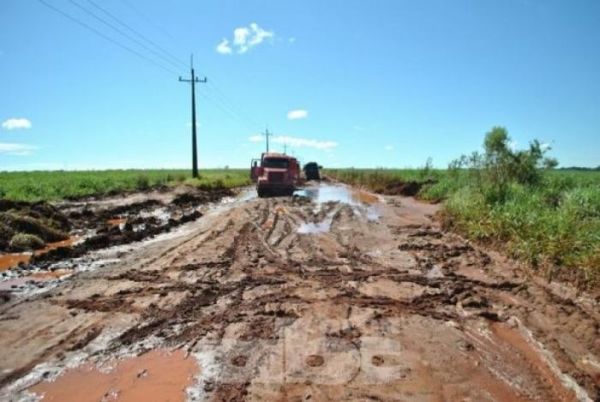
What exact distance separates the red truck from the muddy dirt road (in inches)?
739

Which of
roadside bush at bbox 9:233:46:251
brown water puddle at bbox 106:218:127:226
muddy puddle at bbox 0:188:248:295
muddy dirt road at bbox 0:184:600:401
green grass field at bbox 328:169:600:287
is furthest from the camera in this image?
brown water puddle at bbox 106:218:127:226

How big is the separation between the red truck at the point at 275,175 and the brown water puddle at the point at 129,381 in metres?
23.8

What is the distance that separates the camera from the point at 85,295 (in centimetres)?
738

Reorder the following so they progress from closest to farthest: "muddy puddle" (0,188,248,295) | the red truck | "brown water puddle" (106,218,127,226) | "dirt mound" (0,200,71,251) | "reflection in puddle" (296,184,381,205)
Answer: "muddy puddle" (0,188,248,295) → "dirt mound" (0,200,71,251) → "brown water puddle" (106,218,127,226) → "reflection in puddle" (296,184,381,205) → the red truck

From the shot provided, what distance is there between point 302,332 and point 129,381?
6.50ft

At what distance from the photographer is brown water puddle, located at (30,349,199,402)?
4246 millimetres

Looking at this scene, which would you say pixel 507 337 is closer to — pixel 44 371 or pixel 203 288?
pixel 203 288

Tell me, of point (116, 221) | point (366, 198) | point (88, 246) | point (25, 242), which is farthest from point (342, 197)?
point (25, 242)

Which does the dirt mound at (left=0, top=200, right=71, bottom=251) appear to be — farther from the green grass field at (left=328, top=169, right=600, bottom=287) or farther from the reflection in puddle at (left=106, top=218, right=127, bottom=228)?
Result: the green grass field at (left=328, top=169, right=600, bottom=287)

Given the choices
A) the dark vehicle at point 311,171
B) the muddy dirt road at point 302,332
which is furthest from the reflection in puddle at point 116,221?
the dark vehicle at point 311,171

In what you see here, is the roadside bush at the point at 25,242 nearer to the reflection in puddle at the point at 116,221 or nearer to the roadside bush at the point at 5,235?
the roadside bush at the point at 5,235

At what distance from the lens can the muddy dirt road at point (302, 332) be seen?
4391 millimetres

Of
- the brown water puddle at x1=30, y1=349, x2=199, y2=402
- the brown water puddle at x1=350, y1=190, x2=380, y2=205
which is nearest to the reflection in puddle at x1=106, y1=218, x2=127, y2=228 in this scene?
the brown water puddle at x1=350, y1=190, x2=380, y2=205

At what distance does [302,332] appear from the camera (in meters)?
5.63
